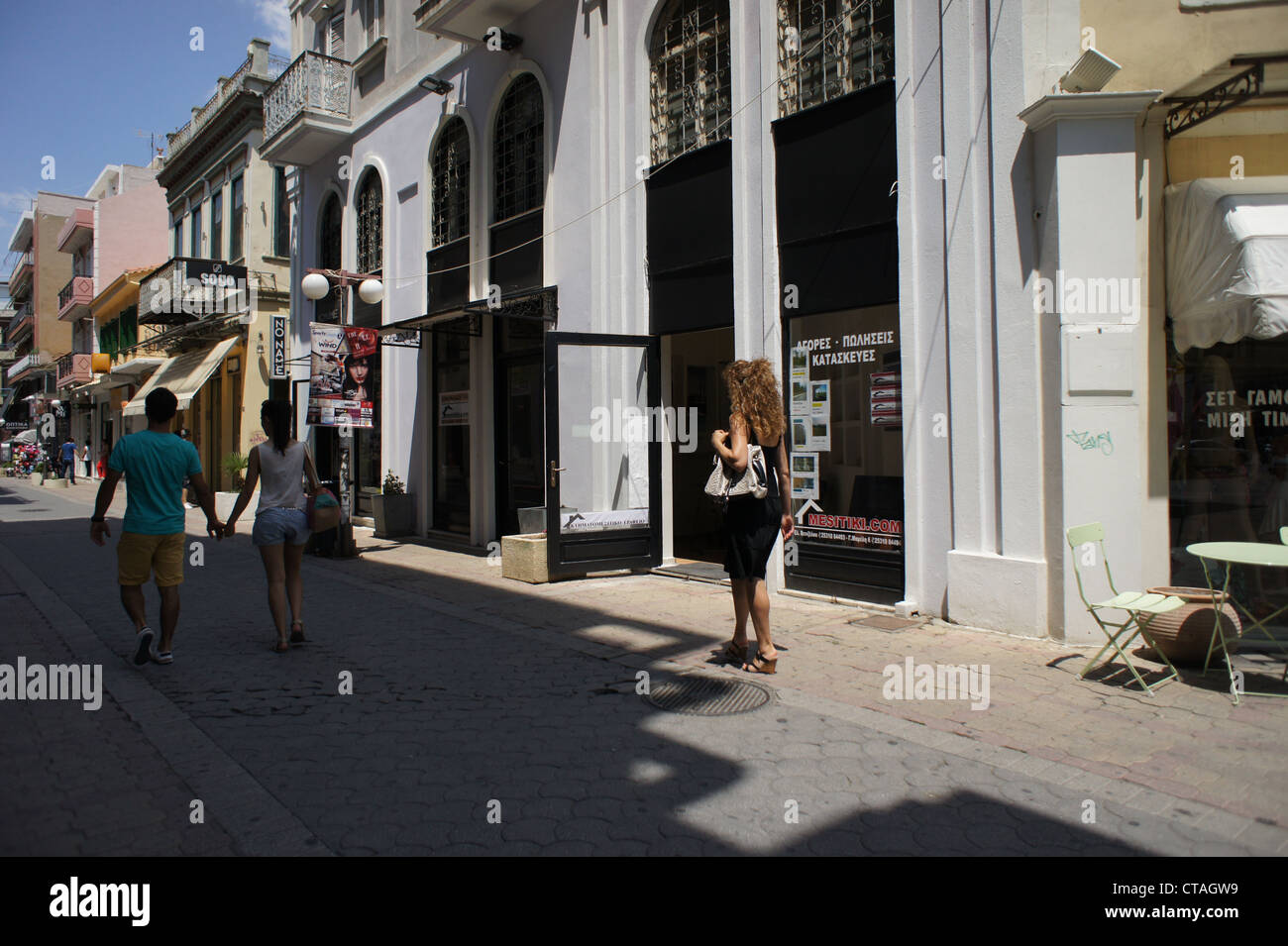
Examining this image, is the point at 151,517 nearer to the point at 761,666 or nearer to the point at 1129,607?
the point at 761,666

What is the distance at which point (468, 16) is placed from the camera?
39.5 feet

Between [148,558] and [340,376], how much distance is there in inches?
271

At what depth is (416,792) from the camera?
12.5 ft

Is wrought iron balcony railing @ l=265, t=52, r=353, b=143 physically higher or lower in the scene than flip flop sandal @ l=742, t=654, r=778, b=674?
higher

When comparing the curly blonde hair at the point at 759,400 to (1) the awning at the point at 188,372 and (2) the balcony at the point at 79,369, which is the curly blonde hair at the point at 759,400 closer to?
(1) the awning at the point at 188,372

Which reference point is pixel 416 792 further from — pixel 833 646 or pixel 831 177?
pixel 831 177

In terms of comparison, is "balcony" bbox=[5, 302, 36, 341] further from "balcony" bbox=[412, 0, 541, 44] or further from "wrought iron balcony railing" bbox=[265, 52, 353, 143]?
"balcony" bbox=[412, 0, 541, 44]

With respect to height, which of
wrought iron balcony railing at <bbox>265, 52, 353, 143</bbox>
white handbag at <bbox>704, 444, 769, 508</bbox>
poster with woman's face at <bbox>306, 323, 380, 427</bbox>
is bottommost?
white handbag at <bbox>704, 444, 769, 508</bbox>

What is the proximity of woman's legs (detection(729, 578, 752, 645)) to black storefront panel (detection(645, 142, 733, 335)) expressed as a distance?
160 inches

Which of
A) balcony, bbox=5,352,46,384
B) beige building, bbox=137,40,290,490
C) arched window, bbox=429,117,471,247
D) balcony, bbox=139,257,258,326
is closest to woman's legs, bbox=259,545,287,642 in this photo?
arched window, bbox=429,117,471,247

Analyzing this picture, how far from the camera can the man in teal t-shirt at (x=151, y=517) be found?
5875 millimetres

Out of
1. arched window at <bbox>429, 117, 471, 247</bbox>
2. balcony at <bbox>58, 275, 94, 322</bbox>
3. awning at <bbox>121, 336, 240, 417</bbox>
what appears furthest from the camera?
balcony at <bbox>58, 275, 94, 322</bbox>

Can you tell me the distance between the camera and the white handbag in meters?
5.73

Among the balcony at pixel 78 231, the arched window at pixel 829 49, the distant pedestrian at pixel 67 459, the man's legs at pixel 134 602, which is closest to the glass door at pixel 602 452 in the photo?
the arched window at pixel 829 49
